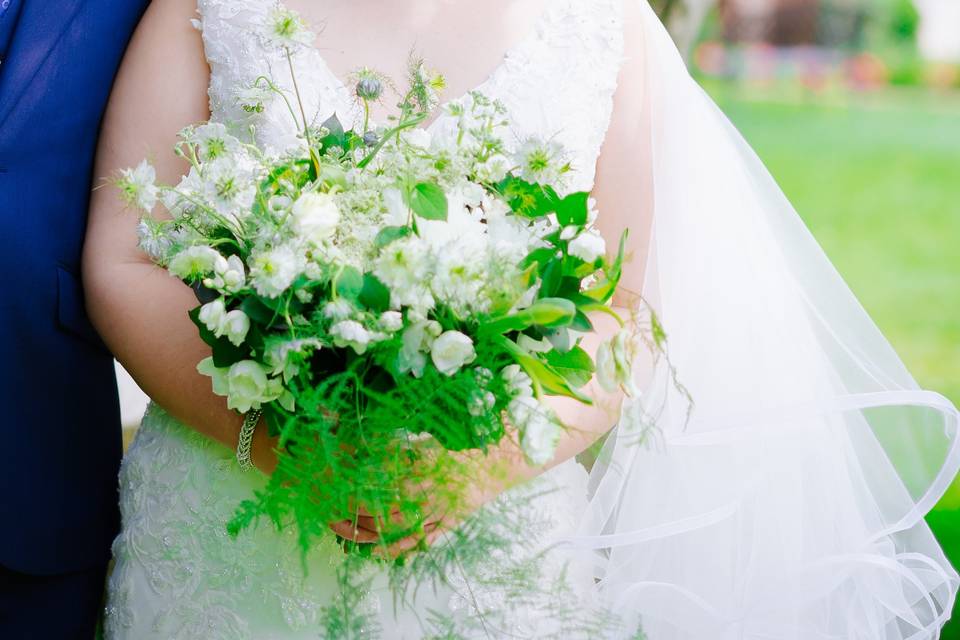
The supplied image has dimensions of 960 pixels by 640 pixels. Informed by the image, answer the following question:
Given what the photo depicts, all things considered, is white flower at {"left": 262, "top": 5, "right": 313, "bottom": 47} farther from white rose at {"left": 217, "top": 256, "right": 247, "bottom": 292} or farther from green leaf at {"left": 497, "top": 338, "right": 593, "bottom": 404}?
green leaf at {"left": 497, "top": 338, "right": 593, "bottom": 404}

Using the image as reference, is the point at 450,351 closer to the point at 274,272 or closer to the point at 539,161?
the point at 274,272

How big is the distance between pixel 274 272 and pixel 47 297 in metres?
0.96

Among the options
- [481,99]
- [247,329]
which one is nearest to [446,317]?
[247,329]

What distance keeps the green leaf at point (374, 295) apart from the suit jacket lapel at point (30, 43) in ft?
3.60

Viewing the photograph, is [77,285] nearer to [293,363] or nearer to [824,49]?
[293,363]

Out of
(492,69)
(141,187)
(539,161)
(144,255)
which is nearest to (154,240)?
(141,187)

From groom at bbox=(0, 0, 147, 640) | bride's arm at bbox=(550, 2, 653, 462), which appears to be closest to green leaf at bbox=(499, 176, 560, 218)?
bride's arm at bbox=(550, 2, 653, 462)

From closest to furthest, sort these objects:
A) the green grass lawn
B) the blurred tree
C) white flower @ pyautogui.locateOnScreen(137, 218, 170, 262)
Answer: white flower @ pyautogui.locateOnScreen(137, 218, 170, 262), the blurred tree, the green grass lawn

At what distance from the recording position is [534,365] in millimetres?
1721

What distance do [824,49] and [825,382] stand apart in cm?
3067

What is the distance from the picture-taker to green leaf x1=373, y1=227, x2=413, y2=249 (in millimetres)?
1685

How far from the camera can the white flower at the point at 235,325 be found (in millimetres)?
1681

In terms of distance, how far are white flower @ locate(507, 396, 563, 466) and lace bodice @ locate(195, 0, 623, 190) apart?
725mm

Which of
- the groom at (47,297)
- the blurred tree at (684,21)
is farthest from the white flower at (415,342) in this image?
the blurred tree at (684,21)
